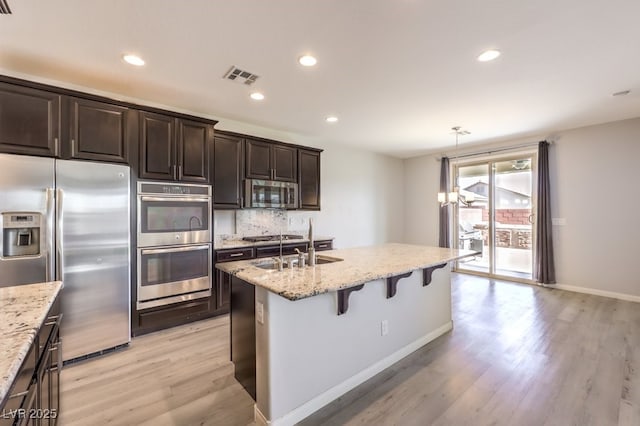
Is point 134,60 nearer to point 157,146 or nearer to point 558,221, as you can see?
Result: point 157,146

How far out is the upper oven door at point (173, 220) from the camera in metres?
2.96

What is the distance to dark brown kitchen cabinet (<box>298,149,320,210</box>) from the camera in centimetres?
469

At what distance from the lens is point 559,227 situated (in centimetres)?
481

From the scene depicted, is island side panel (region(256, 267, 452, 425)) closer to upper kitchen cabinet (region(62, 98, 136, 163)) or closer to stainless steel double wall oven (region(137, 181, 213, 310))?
stainless steel double wall oven (region(137, 181, 213, 310))

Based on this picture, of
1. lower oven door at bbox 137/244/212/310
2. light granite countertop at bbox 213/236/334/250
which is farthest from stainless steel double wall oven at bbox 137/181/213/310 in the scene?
light granite countertop at bbox 213/236/334/250

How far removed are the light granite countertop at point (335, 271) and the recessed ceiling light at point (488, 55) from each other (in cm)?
179

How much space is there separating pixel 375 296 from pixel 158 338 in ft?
7.81

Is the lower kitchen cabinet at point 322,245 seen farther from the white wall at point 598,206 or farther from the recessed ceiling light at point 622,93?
the recessed ceiling light at point 622,93

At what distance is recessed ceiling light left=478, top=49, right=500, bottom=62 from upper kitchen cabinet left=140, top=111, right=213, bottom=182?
2.96 meters

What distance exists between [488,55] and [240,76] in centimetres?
229

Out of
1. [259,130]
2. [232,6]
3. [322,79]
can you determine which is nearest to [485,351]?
[322,79]

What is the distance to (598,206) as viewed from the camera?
4414 millimetres

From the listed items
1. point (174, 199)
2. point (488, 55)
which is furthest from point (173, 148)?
point (488, 55)

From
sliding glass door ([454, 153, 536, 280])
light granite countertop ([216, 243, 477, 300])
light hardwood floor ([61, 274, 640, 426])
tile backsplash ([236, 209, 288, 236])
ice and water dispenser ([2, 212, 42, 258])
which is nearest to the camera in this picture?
light granite countertop ([216, 243, 477, 300])
